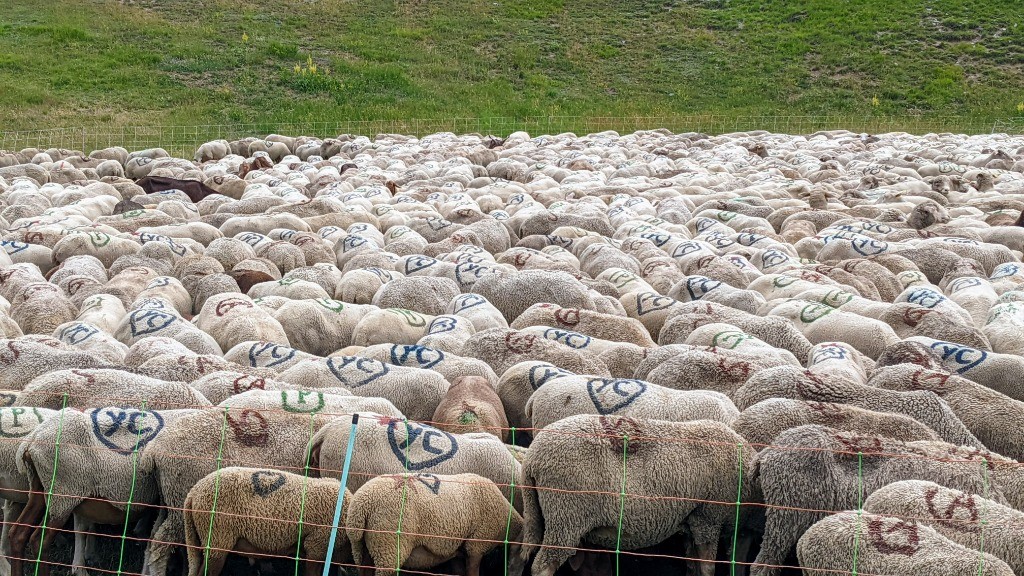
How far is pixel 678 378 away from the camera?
722cm

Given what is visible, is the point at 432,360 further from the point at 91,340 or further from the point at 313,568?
the point at 91,340

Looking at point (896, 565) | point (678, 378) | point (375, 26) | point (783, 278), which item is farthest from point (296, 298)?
point (375, 26)

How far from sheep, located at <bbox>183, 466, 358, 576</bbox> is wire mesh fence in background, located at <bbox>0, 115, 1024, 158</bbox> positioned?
866 inches

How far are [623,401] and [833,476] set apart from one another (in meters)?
1.61

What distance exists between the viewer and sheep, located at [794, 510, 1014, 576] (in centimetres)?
432

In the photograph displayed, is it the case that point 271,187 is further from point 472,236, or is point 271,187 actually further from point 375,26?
point 375,26

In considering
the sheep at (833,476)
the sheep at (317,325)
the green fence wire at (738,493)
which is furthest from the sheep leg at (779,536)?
the sheep at (317,325)

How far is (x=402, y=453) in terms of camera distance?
5809mm

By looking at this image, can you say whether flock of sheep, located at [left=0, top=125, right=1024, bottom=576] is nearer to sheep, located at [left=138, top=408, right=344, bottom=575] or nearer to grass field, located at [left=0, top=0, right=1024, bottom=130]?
sheep, located at [left=138, top=408, right=344, bottom=575]

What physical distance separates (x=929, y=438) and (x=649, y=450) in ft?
5.75

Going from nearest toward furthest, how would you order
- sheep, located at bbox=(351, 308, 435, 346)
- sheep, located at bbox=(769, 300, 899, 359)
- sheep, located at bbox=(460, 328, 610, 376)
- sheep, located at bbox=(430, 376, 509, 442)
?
sheep, located at bbox=(430, 376, 509, 442)
sheep, located at bbox=(460, 328, 610, 376)
sheep, located at bbox=(769, 300, 899, 359)
sheep, located at bbox=(351, 308, 435, 346)

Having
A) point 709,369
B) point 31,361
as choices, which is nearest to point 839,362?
point 709,369

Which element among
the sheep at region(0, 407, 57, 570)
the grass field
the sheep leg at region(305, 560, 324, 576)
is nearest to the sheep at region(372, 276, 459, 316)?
the sheep at region(0, 407, 57, 570)

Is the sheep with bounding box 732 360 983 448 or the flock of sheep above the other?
the sheep with bounding box 732 360 983 448
